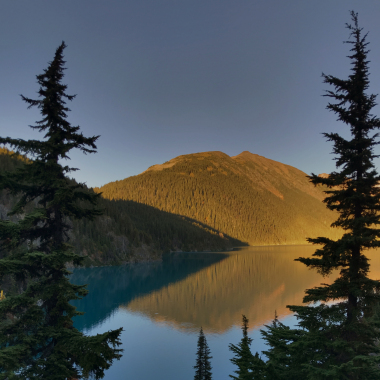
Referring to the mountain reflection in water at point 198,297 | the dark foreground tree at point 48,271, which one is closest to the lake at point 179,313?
the mountain reflection in water at point 198,297

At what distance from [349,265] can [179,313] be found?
41821mm

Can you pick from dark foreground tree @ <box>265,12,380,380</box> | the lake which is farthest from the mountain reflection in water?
dark foreground tree @ <box>265,12,380,380</box>

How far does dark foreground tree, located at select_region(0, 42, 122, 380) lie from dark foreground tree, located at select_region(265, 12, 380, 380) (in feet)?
21.9

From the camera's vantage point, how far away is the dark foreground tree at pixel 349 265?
30.8 feet

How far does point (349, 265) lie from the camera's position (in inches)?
403

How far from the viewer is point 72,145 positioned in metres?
11.9

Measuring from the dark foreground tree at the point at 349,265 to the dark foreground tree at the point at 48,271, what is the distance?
6.67m

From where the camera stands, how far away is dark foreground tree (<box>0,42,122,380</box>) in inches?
370

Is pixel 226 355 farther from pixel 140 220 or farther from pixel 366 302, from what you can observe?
pixel 140 220

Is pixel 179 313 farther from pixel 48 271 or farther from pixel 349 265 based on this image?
pixel 349 265

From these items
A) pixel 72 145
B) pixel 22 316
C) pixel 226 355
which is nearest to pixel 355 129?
pixel 72 145

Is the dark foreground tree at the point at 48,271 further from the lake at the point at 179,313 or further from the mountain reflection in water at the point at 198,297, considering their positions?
the mountain reflection in water at the point at 198,297

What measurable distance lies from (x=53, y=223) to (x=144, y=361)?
23167mm

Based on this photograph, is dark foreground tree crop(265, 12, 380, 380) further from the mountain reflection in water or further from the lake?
the mountain reflection in water
